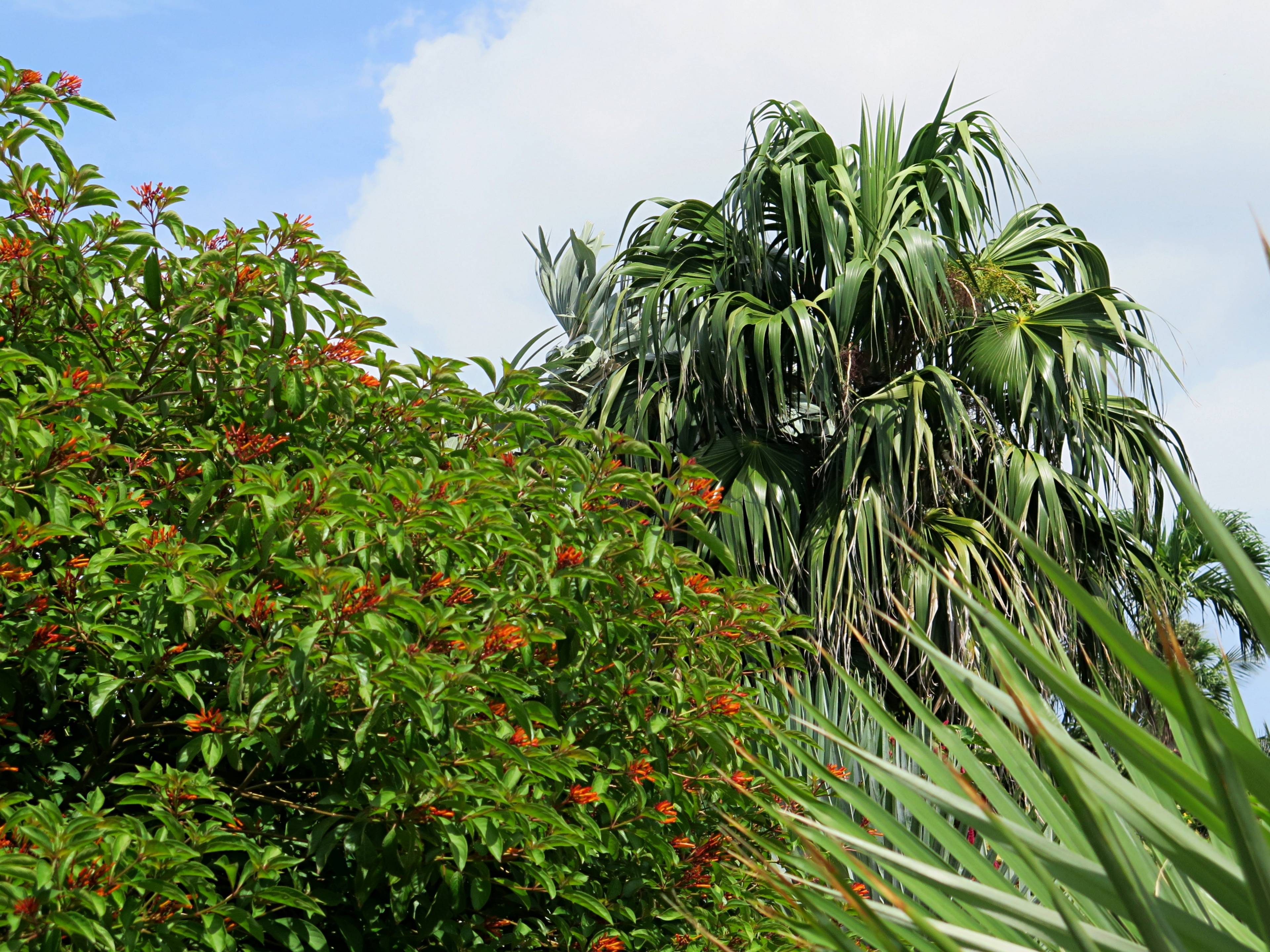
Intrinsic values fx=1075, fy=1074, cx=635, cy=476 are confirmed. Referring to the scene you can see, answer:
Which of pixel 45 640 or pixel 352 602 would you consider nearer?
pixel 352 602

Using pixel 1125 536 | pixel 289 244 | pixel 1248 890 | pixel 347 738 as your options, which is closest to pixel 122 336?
pixel 289 244

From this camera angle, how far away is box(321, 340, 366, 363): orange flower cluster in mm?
2631

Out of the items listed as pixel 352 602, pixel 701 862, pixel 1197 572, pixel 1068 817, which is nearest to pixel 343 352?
pixel 352 602

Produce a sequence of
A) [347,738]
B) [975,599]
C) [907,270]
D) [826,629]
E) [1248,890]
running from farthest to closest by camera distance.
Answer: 1. [907,270]
2. [826,629]
3. [347,738]
4. [975,599]
5. [1248,890]

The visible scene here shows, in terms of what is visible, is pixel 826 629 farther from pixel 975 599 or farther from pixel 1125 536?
pixel 975 599

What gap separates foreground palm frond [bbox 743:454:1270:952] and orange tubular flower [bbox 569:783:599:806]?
27.4 inches

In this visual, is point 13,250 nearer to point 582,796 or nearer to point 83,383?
point 83,383

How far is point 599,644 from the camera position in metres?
2.61

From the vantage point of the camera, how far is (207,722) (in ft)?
6.64

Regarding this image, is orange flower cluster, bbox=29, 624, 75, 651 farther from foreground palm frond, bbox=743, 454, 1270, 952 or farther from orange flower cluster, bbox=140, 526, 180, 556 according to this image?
foreground palm frond, bbox=743, 454, 1270, 952

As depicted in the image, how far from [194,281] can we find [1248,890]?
2.38 metres

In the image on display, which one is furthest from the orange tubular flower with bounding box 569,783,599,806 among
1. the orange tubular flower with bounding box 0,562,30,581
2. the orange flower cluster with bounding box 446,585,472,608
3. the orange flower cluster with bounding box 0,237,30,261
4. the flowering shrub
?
the orange flower cluster with bounding box 0,237,30,261

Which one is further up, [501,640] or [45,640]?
[501,640]

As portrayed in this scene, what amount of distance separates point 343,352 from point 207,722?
0.99 m
